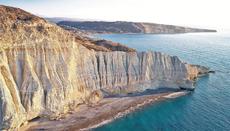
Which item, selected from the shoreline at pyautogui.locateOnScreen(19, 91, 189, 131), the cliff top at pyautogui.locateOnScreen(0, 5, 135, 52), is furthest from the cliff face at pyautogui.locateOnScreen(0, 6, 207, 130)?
the shoreline at pyautogui.locateOnScreen(19, 91, 189, 131)

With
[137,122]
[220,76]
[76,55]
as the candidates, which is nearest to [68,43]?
[76,55]

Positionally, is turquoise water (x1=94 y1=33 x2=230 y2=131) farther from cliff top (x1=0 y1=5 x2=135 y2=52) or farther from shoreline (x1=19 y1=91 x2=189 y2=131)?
cliff top (x1=0 y1=5 x2=135 y2=52)

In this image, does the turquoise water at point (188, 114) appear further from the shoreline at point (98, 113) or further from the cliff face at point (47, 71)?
the cliff face at point (47, 71)

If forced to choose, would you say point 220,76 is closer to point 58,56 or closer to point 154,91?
point 154,91

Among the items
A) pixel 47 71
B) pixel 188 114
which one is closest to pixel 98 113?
pixel 47 71

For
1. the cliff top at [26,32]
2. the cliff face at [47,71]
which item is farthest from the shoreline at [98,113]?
the cliff top at [26,32]

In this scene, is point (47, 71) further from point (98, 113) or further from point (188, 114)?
point (188, 114)
